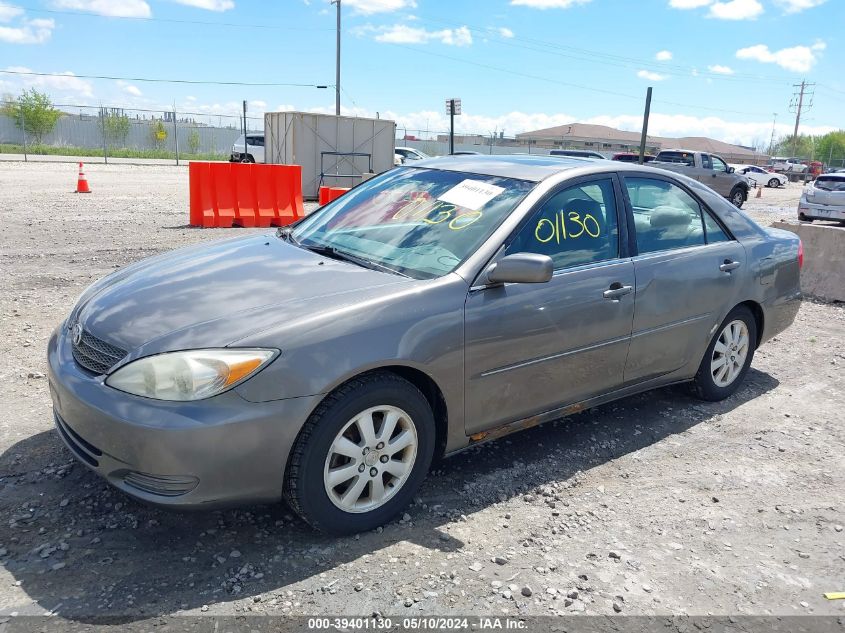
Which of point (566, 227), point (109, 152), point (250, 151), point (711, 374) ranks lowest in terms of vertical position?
point (711, 374)

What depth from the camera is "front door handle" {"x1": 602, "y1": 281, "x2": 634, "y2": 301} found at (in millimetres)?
3765

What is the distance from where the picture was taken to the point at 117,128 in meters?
44.5

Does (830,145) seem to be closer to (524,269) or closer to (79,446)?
(524,269)

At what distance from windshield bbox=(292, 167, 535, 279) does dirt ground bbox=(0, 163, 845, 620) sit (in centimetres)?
120

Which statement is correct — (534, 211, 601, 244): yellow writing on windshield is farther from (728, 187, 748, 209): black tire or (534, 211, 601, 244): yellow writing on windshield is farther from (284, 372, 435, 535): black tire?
(728, 187, 748, 209): black tire

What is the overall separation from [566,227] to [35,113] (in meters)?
46.0

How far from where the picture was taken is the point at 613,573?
2.92m

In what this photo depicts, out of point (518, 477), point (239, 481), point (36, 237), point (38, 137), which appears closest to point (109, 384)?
point (239, 481)

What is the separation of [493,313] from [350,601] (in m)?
1.42

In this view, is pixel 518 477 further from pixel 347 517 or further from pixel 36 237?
pixel 36 237

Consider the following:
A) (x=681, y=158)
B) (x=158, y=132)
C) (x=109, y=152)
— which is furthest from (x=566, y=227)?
(x=158, y=132)

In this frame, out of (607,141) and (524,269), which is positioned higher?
(607,141)

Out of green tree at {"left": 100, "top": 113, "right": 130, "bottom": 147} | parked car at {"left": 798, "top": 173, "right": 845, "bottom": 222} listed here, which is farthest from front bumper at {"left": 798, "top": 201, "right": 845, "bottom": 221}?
green tree at {"left": 100, "top": 113, "right": 130, "bottom": 147}

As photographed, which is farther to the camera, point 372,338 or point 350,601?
point 372,338
